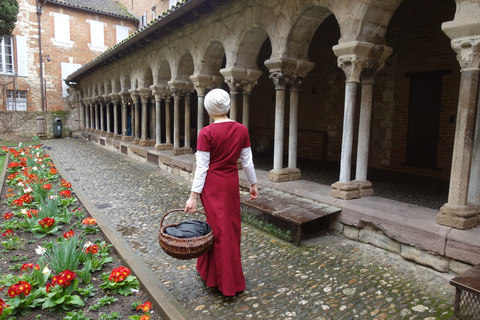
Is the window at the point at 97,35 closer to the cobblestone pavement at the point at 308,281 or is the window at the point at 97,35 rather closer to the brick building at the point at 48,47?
the brick building at the point at 48,47

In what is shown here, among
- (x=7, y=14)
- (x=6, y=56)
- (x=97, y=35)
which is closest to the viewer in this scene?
(x=7, y=14)

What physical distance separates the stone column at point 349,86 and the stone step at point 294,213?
1.03 ft

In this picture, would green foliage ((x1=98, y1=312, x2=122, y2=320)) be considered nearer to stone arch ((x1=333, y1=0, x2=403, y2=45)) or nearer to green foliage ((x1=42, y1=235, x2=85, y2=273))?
green foliage ((x1=42, y1=235, x2=85, y2=273))

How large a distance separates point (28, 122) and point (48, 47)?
6279 mm

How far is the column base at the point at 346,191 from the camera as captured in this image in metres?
4.65

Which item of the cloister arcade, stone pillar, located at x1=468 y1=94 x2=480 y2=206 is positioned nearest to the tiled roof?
the cloister arcade

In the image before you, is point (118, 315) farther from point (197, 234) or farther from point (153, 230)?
point (153, 230)

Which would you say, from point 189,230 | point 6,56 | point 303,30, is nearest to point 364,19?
point 303,30

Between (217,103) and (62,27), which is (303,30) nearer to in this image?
(217,103)

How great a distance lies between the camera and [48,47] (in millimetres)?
22984

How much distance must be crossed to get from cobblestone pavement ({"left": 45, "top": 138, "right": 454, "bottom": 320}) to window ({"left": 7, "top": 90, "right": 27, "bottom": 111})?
21.0 m

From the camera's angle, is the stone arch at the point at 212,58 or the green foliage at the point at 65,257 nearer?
the green foliage at the point at 65,257

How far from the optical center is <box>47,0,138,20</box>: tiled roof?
927 inches

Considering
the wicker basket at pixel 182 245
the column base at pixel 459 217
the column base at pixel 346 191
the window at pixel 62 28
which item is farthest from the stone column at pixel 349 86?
the window at pixel 62 28
